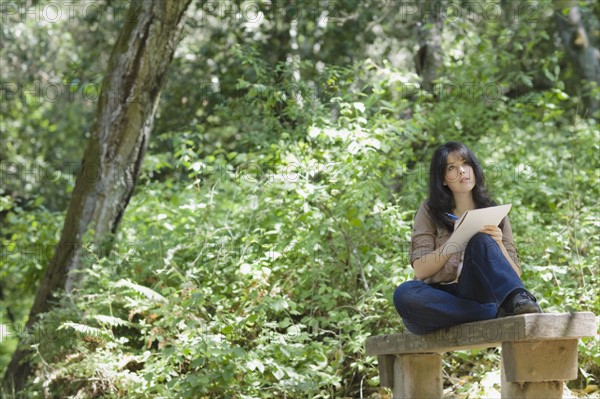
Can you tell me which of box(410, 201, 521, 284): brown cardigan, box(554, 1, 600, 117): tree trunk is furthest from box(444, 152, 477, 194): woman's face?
box(554, 1, 600, 117): tree trunk

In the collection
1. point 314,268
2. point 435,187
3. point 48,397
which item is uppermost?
point 435,187

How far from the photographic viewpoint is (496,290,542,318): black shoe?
12.1 feet

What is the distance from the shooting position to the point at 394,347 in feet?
15.2

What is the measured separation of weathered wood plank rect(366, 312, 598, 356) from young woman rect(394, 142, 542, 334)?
0.25ft

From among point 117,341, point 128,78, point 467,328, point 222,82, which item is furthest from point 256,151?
point 467,328

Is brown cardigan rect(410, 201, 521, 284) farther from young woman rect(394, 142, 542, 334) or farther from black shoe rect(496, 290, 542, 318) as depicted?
black shoe rect(496, 290, 542, 318)

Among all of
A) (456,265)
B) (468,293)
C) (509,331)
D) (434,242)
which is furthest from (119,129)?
(509,331)

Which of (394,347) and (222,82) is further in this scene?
(222,82)

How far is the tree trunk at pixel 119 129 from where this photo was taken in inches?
298

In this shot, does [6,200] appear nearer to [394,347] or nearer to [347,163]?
[347,163]

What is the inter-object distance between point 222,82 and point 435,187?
7268mm

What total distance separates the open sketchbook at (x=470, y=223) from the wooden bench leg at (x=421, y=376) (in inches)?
31.6

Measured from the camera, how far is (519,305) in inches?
146

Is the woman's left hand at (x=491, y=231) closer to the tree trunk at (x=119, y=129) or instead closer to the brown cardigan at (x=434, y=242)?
the brown cardigan at (x=434, y=242)
